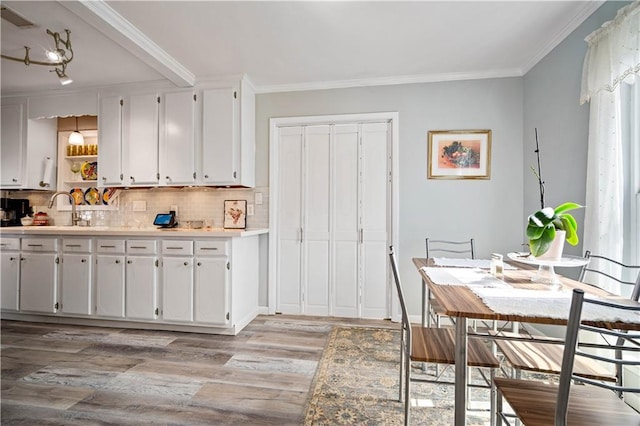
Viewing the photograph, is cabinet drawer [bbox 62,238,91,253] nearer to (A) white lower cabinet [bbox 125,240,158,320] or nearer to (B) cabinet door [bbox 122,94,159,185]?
(A) white lower cabinet [bbox 125,240,158,320]

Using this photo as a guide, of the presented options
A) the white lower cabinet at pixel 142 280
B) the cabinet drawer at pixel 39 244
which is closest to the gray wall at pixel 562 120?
the white lower cabinet at pixel 142 280

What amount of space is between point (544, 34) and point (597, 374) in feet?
8.55

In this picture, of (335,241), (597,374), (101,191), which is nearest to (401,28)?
(335,241)

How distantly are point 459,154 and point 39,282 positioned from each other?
15.3ft

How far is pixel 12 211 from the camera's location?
382 cm

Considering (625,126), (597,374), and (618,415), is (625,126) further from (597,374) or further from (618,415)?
(618,415)

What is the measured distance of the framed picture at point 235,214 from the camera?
3.54 metres

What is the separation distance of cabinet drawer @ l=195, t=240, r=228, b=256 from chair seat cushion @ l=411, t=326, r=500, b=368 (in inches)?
73.9

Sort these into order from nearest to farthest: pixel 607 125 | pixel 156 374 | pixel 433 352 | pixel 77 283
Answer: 1. pixel 433 352
2. pixel 607 125
3. pixel 156 374
4. pixel 77 283

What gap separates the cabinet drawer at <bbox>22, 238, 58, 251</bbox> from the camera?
3.13m

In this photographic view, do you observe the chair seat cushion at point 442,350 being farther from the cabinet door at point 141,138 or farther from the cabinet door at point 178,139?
the cabinet door at point 141,138

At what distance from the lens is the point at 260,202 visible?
354cm

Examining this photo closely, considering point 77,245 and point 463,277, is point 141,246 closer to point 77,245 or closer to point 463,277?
point 77,245

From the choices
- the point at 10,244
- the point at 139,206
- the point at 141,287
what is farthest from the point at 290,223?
the point at 10,244
